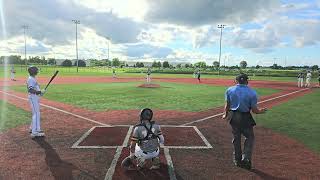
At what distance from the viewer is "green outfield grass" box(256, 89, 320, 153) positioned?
11703 mm

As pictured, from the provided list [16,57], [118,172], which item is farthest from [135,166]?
[16,57]

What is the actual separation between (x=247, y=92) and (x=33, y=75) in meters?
6.22

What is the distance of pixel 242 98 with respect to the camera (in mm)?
8156

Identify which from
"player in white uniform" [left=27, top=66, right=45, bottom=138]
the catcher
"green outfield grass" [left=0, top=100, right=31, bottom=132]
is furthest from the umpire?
"green outfield grass" [left=0, top=100, right=31, bottom=132]

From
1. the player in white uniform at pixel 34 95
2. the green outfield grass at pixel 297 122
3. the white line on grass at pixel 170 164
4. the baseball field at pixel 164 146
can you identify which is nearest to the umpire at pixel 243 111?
the baseball field at pixel 164 146

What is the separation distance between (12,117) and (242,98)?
1068cm

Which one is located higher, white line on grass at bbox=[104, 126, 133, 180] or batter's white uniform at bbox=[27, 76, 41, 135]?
batter's white uniform at bbox=[27, 76, 41, 135]

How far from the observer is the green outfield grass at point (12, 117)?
1341 cm

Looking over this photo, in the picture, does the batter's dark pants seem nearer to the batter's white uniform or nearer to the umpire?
the umpire

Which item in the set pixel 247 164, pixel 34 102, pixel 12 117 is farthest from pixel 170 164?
pixel 12 117

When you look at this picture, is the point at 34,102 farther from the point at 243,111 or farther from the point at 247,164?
the point at 247,164

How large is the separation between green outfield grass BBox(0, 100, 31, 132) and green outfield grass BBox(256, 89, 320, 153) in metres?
9.18

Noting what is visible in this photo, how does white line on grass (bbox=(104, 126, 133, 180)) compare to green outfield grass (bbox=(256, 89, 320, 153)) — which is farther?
green outfield grass (bbox=(256, 89, 320, 153))

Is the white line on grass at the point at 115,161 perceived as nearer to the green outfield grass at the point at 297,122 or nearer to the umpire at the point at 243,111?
the umpire at the point at 243,111
